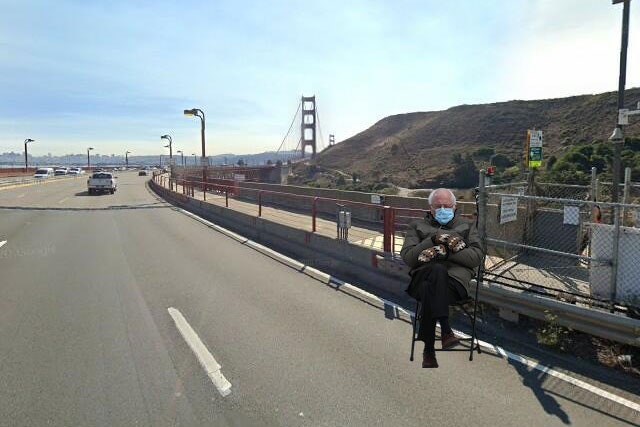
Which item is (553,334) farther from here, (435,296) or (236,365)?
(236,365)

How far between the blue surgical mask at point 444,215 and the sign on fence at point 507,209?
3579 millimetres

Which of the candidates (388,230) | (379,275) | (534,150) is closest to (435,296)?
(379,275)

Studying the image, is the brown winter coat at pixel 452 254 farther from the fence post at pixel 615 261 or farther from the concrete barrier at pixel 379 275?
the fence post at pixel 615 261

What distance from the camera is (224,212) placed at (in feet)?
59.8

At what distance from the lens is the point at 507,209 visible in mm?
7445

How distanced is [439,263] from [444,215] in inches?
16.0

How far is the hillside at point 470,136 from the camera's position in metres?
70.4

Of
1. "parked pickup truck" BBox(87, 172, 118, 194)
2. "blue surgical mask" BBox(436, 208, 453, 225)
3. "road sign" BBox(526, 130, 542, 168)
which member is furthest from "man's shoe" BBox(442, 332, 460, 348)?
"parked pickup truck" BBox(87, 172, 118, 194)

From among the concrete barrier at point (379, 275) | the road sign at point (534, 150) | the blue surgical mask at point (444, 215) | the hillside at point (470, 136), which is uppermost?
the hillside at point (470, 136)

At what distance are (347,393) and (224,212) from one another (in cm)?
1463

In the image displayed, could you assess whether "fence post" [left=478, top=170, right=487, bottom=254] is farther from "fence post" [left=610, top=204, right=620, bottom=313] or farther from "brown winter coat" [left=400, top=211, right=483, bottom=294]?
"brown winter coat" [left=400, top=211, right=483, bottom=294]

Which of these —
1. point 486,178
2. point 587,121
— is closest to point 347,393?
point 486,178

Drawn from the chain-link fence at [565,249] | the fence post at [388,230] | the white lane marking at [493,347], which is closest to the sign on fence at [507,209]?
the chain-link fence at [565,249]

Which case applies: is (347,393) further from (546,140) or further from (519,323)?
(546,140)
